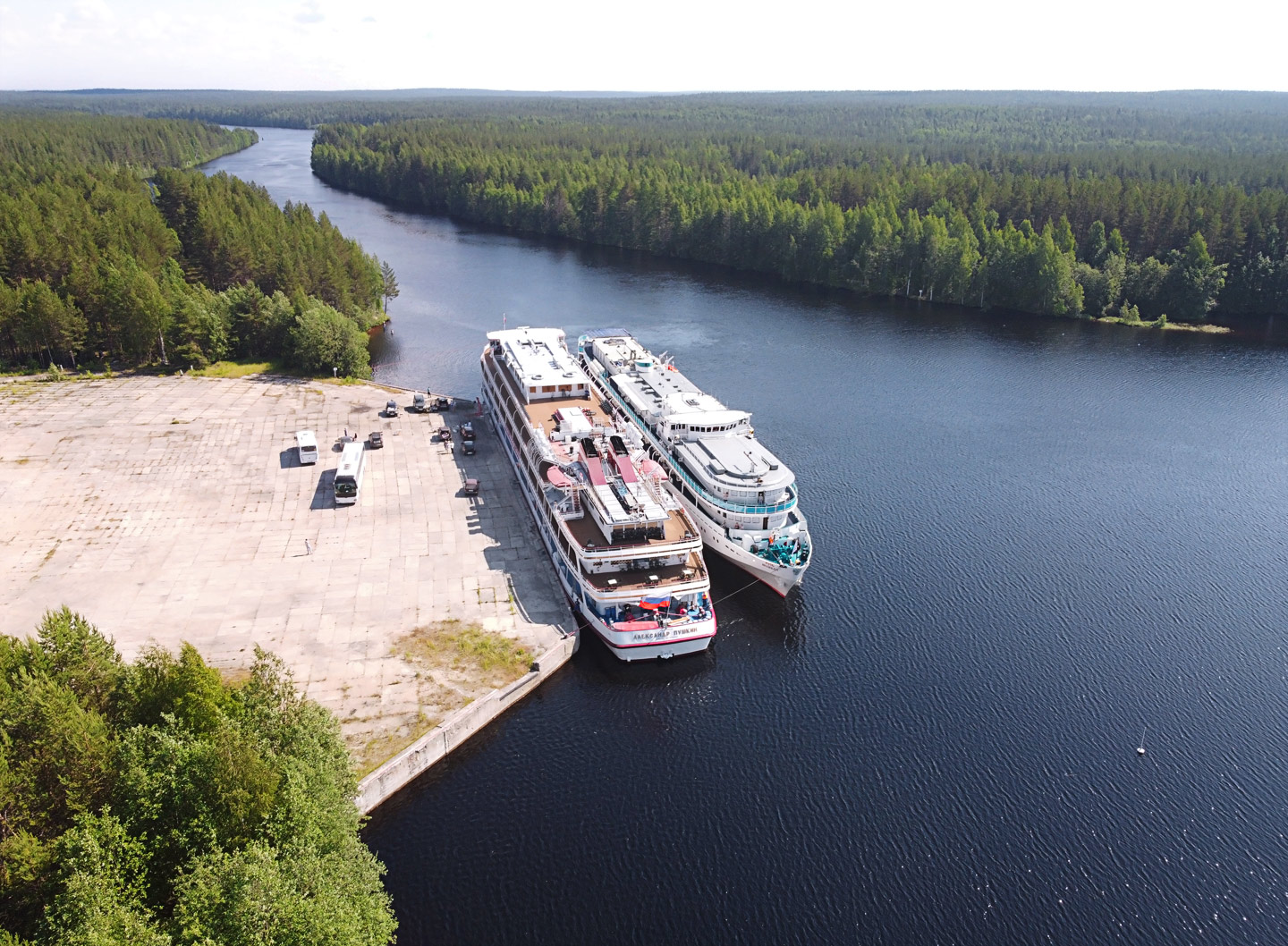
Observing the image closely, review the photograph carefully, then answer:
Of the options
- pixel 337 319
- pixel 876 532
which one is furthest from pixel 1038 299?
pixel 337 319

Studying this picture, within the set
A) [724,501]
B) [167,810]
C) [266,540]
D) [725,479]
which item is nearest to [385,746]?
[167,810]

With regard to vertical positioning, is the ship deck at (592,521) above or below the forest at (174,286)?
below

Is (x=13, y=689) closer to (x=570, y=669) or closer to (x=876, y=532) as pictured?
(x=570, y=669)

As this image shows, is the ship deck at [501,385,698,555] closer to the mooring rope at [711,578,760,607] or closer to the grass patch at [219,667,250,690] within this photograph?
the mooring rope at [711,578,760,607]

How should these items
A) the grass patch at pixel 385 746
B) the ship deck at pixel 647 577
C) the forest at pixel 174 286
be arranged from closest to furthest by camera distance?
the grass patch at pixel 385 746 → the ship deck at pixel 647 577 → the forest at pixel 174 286

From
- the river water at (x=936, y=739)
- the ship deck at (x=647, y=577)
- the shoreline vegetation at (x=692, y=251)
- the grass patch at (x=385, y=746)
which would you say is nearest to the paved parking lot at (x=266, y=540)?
the grass patch at (x=385, y=746)

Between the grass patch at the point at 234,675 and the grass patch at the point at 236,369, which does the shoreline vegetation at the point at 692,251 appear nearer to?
the grass patch at the point at 236,369
